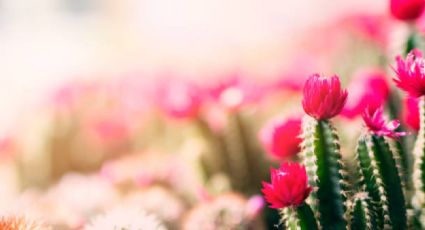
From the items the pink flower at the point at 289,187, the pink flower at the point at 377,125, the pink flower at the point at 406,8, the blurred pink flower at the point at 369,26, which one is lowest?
the pink flower at the point at 289,187

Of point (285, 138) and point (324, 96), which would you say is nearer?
point (324, 96)

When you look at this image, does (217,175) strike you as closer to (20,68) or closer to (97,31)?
(20,68)

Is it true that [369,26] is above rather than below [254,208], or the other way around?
above

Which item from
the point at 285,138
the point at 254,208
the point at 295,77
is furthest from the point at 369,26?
the point at 254,208

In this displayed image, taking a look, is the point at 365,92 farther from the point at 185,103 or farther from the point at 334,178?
the point at 185,103

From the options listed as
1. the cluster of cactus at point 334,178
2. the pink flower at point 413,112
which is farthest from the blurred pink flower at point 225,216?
the pink flower at point 413,112

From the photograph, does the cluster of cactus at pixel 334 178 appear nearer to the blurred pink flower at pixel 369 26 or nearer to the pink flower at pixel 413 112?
the pink flower at pixel 413 112

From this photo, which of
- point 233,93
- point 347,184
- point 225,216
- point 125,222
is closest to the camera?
point 347,184

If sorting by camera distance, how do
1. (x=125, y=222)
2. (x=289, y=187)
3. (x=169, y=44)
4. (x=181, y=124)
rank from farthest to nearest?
(x=169, y=44) → (x=181, y=124) → (x=125, y=222) → (x=289, y=187)
